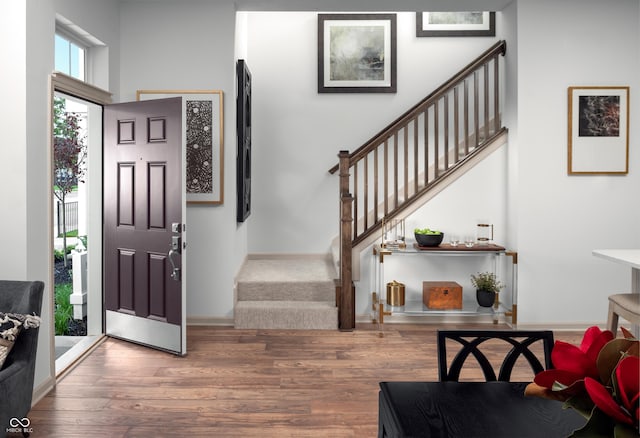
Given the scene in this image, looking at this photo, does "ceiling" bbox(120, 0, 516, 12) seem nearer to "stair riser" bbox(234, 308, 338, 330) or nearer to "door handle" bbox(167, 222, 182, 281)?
"door handle" bbox(167, 222, 182, 281)

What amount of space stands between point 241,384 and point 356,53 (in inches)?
167

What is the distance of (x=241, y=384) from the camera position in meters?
3.86

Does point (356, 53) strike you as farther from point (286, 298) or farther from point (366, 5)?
point (286, 298)

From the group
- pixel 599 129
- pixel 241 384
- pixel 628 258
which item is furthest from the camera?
pixel 599 129

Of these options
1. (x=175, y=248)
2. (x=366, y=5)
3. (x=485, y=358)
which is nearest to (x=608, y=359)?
(x=485, y=358)

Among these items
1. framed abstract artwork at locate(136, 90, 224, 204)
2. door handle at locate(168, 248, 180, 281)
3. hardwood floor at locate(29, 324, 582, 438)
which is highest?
framed abstract artwork at locate(136, 90, 224, 204)

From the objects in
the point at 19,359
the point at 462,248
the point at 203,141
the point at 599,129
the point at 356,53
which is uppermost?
the point at 356,53

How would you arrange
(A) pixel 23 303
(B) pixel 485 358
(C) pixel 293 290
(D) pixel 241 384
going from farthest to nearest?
1. (C) pixel 293 290
2. (D) pixel 241 384
3. (A) pixel 23 303
4. (B) pixel 485 358

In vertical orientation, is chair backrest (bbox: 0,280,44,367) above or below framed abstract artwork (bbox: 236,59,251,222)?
below

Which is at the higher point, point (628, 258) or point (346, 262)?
point (628, 258)

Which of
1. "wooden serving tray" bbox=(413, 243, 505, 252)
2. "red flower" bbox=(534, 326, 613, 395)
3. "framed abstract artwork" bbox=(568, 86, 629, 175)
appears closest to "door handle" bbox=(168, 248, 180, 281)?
"wooden serving tray" bbox=(413, 243, 505, 252)

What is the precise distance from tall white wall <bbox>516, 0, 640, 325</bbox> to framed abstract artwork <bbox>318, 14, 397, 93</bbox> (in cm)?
179

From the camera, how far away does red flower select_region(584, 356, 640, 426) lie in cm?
90

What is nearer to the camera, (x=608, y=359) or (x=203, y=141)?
(x=608, y=359)
